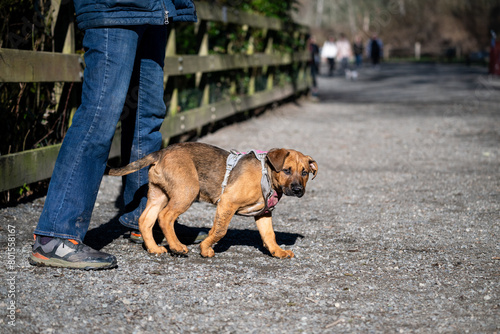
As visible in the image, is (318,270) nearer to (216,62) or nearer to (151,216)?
(151,216)

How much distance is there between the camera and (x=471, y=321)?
8.74 ft

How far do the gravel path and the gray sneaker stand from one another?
5 centimetres

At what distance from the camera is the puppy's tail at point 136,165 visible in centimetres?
339

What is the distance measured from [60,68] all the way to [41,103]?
421 mm

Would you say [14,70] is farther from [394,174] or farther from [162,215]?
[394,174]

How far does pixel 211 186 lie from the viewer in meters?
3.70

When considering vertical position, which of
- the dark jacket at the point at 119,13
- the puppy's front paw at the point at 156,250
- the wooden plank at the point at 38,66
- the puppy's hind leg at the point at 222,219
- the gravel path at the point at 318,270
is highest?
the dark jacket at the point at 119,13

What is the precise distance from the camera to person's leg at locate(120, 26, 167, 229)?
3705 mm

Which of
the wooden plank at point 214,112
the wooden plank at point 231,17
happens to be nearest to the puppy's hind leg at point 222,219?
the wooden plank at point 214,112

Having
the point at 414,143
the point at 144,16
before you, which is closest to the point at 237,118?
the point at 414,143

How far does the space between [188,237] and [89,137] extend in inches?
42.4

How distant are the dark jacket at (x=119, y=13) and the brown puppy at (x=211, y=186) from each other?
79 cm

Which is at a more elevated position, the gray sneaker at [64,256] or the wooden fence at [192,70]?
the wooden fence at [192,70]

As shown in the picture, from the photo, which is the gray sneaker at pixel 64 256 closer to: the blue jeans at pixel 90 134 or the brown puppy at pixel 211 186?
the blue jeans at pixel 90 134
